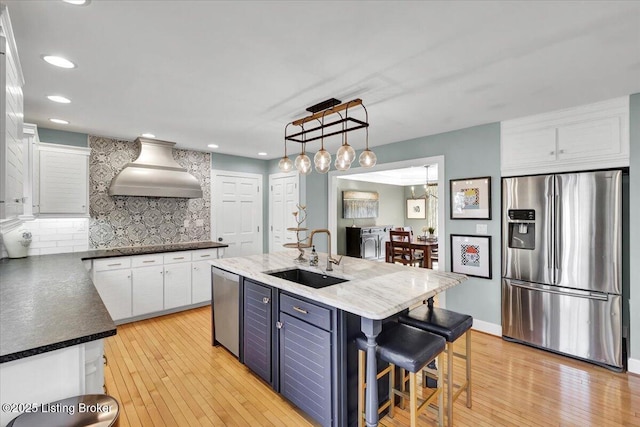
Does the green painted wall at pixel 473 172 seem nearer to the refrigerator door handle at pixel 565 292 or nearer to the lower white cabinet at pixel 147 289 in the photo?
the refrigerator door handle at pixel 565 292

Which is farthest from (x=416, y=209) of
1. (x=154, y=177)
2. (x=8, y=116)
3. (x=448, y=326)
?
(x=8, y=116)

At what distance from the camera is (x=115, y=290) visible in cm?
366

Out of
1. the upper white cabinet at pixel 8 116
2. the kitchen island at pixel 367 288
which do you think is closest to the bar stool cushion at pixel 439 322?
the kitchen island at pixel 367 288

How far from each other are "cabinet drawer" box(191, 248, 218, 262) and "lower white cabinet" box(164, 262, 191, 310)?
4.8 inches

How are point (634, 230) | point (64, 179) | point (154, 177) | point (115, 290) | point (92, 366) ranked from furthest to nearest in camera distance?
point (154, 177) → point (115, 290) → point (64, 179) → point (634, 230) → point (92, 366)

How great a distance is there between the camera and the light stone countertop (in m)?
1.61

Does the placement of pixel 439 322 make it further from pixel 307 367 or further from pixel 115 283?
pixel 115 283

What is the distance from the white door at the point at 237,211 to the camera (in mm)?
5129

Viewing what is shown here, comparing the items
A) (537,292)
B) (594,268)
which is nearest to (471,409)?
(537,292)

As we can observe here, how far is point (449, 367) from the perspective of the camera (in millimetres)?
1984

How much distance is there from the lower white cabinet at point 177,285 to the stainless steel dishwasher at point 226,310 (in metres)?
1.33

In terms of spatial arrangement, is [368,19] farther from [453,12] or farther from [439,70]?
[439,70]

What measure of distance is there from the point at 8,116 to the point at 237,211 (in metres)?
3.92

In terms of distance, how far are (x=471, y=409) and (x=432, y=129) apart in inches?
115
